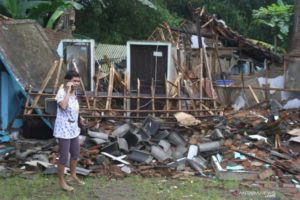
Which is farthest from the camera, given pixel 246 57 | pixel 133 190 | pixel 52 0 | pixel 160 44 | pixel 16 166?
pixel 246 57

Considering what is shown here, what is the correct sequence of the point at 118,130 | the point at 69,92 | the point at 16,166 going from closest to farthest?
the point at 69,92 → the point at 16,166 → the point at 118,130

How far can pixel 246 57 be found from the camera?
73.4 feet

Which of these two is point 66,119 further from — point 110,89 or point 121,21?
point 121,21

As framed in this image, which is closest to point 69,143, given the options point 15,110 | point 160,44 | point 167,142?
point 167,142

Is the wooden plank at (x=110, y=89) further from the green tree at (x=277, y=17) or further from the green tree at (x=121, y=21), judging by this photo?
the green tree at (x=121, y=21)

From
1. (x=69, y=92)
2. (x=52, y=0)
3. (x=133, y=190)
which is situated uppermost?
(x=52, y=0)

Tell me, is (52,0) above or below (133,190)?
above

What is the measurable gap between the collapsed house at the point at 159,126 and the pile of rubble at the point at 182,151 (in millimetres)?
17

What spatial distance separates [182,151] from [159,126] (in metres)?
0.69

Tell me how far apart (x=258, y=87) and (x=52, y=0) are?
6614 millimetres

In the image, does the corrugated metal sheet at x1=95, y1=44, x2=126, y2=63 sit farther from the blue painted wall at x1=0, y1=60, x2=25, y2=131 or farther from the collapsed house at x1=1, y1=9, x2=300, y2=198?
the blue painted wall at x1=0, y1=60, x2=25, y2=131

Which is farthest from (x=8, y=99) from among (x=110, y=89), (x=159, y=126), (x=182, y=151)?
(x=182, y=151)

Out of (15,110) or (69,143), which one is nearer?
(69,143)

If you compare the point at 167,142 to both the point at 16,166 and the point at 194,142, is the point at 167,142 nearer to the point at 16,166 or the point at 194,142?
the point at 194,142
